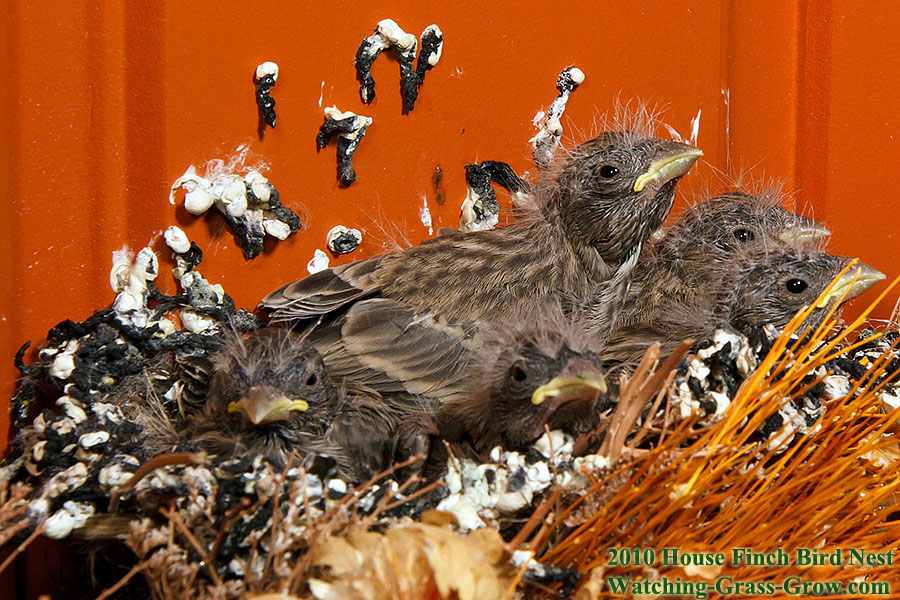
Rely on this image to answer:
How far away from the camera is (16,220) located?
5.26ft

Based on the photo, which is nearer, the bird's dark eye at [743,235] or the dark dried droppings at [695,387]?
the dark dried droppings at [695,387]

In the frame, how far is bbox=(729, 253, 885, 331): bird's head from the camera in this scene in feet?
5.93

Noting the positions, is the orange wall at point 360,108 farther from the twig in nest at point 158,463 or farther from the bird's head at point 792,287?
the bird's head at point 792,287

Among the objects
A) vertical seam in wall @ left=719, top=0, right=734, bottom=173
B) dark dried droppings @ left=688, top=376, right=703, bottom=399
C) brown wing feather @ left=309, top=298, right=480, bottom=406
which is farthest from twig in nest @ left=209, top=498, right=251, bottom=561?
vertical seam in wall @ left=719, top=0, right=734, bottom=173

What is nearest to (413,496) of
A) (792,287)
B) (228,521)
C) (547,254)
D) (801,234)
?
(228,521)

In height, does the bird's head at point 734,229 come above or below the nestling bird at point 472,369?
above

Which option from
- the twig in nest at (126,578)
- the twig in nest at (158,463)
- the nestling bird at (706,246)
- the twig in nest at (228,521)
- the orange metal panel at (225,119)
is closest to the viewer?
the twig in nest at (126,578)

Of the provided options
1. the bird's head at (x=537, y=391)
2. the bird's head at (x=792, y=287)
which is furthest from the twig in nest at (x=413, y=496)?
the bird's head at (x=792, y=287)

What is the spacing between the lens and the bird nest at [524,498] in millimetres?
1189

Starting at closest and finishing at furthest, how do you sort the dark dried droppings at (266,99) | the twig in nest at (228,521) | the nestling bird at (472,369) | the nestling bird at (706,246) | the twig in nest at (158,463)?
1. the twig in nest at (228,521)
2. the twig in nest at (158,463)
3. the nestling bird at (472,369)
4. the dark dried droppings at (266,99)
5. the nestling bird at (706,246)

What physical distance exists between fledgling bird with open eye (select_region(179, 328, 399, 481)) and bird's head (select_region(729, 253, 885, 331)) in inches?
31.9

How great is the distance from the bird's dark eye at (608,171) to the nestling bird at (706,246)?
0.34m

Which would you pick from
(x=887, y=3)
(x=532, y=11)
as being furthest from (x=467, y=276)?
(x=887, y=3)

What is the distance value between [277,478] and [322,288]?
0.62 metres
